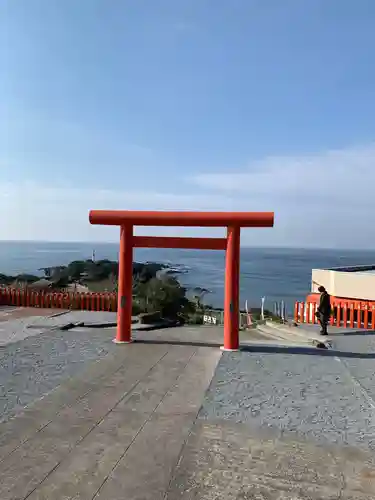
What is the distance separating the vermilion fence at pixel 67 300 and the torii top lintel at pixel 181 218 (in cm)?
612

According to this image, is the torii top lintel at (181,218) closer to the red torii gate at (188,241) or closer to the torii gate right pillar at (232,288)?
the red torii gate at (188,241)

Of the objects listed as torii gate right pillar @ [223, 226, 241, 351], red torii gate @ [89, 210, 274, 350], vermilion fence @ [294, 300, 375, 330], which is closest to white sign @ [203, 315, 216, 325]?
vermilion fence @ [294, 300, 375, 330]

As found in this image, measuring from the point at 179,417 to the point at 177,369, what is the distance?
7.91ft

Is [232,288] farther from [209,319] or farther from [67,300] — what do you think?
[209,319]

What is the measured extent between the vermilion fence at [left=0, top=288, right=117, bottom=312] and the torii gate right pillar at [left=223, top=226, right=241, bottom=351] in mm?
6728

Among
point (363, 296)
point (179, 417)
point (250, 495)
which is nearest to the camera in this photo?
point (250, 495)

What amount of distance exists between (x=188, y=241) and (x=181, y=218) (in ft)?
2.25

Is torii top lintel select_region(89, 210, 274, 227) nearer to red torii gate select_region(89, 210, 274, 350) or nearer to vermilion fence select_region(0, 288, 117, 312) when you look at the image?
red torii gate select_region(89, 210, 274, 350)

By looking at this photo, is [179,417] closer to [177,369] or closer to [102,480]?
[102,480]

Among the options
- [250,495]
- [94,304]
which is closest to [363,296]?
[94,304]

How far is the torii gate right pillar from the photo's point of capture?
951 cm

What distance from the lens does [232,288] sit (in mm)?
9594

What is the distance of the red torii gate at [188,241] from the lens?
9.49m

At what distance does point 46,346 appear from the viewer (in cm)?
952
